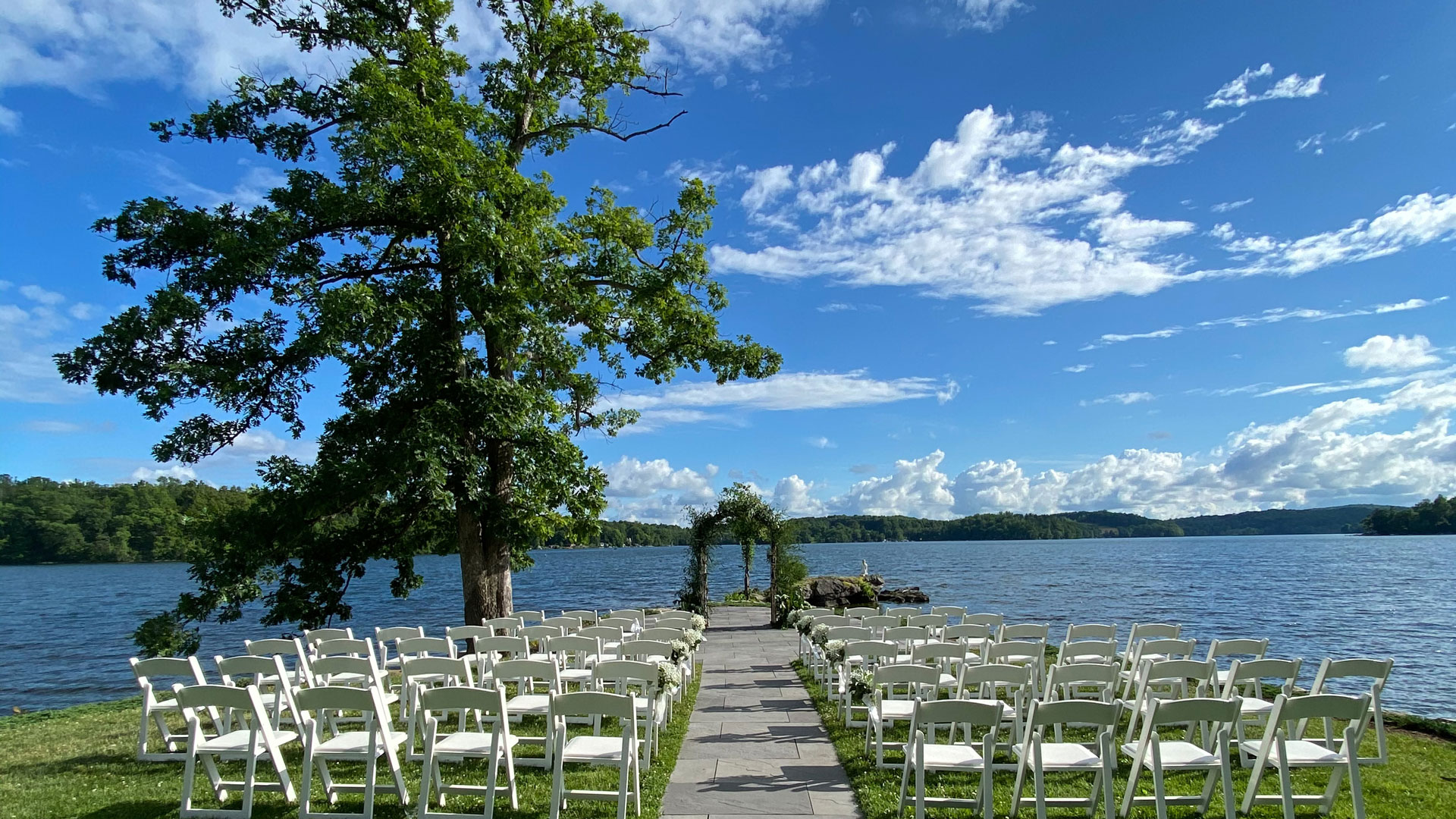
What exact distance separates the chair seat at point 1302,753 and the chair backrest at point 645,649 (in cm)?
448

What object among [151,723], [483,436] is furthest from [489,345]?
[151,723]

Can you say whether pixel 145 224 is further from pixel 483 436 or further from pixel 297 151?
pixel 483 436

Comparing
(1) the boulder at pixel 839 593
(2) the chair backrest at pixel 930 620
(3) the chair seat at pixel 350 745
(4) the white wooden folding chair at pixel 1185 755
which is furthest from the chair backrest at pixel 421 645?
(1) the boulder at pixel 839 593

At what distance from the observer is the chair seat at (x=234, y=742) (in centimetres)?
524

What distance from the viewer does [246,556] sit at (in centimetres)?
1180

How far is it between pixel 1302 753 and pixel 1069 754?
1.39 m

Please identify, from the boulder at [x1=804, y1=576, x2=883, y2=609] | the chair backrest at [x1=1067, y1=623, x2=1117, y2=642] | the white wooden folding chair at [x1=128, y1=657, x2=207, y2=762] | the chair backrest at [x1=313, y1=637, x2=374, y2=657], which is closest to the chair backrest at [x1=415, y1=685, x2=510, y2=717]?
the white wooden folding chair at [x1=128, y1=657, x2=207, y2=762]

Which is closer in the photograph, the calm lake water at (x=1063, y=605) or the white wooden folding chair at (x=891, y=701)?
the white wooden folding chair at (x=891, y=701)

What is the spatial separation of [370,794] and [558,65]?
12.4 meters

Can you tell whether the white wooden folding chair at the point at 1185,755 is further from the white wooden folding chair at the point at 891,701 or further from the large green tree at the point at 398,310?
the large green tree at the point at 398,310

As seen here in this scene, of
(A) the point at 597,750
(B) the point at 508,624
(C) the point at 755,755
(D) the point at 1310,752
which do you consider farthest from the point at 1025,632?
(B) the point at 508,624

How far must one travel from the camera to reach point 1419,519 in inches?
4454

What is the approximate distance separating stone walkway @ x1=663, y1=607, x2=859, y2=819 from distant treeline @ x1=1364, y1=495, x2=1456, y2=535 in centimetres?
12988

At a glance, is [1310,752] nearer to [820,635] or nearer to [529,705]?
[820,635]
